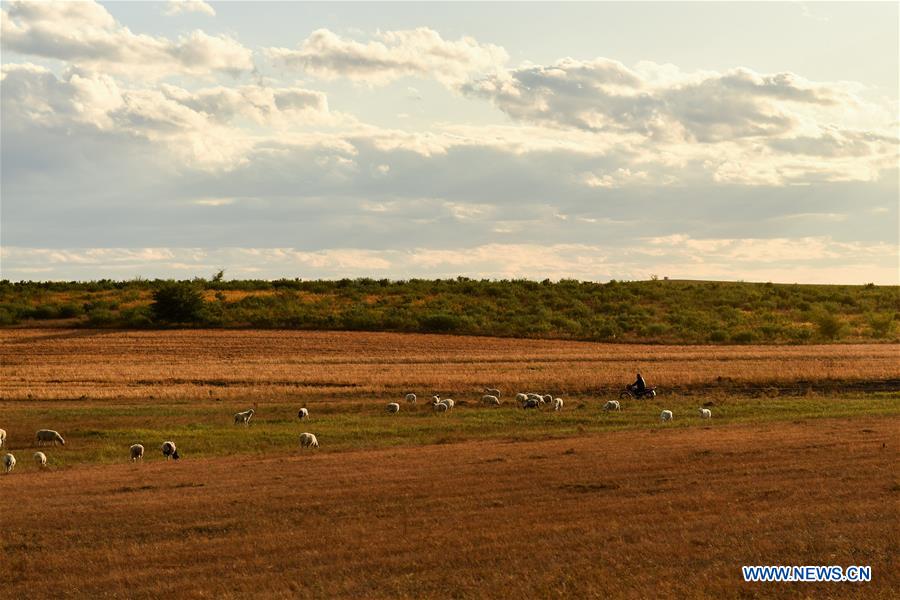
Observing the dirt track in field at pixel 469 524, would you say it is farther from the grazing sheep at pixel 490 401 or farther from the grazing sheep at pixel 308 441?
the grazing sheep at pixel 490 401

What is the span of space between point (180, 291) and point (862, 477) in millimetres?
74918

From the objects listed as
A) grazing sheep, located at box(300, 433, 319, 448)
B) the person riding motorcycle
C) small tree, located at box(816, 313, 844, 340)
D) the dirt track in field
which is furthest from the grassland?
the dirt track in field

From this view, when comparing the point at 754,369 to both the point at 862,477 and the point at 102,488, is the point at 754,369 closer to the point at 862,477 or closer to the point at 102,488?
the point at 862,477

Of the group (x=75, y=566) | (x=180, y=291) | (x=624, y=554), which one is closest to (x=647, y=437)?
(x=624, y=554)

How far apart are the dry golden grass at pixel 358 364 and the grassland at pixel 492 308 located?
268 inches

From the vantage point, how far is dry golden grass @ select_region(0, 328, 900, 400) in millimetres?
47812

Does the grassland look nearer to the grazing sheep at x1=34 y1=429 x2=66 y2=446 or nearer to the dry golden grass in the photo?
the dry golden grass

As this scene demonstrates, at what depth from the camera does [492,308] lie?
100 meters

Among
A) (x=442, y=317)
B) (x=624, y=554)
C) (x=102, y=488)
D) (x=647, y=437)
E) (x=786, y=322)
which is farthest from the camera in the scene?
(x=786, y=322)

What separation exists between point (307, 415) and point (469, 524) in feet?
70.2

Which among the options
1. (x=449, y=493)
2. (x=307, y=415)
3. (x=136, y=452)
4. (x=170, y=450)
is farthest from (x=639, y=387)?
(x=449, y=493)

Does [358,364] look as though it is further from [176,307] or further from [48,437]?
[176,307]

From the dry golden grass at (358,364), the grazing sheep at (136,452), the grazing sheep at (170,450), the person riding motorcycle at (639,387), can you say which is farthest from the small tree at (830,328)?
the grazing sheep at (136,452)

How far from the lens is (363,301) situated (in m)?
102
